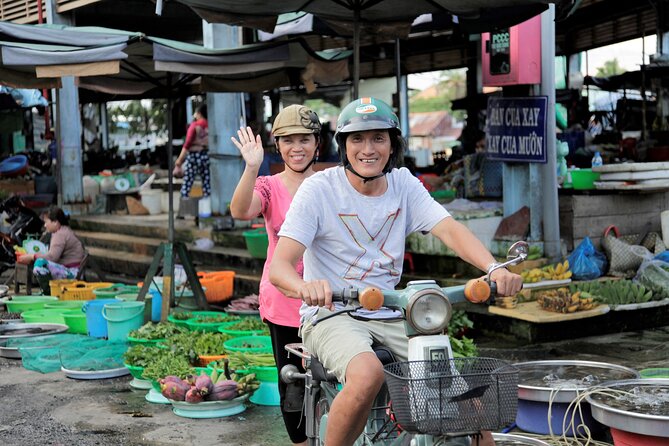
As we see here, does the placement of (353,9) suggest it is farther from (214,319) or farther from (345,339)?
(345,339)

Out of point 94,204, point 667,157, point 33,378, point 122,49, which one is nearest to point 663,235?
point 667,157

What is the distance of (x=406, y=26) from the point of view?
8.20 m

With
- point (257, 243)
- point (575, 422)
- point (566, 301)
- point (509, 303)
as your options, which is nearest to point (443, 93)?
point (257, 243)

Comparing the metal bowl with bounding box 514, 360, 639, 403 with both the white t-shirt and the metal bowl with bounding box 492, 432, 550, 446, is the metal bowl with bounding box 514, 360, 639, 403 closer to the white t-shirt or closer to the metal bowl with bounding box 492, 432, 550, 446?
the metal bowl with bounding box 492, 432, 550, 446

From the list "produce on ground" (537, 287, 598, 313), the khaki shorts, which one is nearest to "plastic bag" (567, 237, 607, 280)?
"produce on ground" (537, 287, 598, 313)

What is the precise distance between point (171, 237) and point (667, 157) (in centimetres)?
700

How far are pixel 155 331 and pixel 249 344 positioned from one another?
1.23 meters

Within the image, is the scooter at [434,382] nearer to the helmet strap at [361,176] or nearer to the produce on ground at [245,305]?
the helmet strap at [361,176]

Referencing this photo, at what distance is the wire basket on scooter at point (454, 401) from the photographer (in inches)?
114

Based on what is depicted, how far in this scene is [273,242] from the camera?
15.7 ft

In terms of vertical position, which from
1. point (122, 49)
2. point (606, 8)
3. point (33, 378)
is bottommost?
point (33, 378)

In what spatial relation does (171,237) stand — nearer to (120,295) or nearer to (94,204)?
(120,295)

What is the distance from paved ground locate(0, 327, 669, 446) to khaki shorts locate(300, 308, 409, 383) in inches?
90.9

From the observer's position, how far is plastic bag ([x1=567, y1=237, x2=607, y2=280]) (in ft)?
29.9
